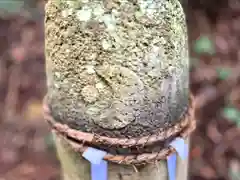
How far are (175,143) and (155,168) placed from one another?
6 centimetres

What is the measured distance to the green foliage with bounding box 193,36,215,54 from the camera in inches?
97.8

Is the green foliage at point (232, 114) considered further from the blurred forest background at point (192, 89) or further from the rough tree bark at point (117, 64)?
Answer: the rough tree bark at point (117, 64)

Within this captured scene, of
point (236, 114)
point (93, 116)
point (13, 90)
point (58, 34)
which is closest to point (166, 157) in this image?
point (93, 116)

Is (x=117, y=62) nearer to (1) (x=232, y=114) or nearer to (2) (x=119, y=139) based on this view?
(2) (x=119, y=139)

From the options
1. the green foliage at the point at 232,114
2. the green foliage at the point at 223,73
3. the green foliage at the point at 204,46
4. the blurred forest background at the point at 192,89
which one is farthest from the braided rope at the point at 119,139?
the green foliage at the point at 204,46

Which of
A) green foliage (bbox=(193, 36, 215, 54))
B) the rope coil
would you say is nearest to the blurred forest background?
green foliage (bbox=(193, 36, 215, 54))

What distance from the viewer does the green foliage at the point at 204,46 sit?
8.15ft

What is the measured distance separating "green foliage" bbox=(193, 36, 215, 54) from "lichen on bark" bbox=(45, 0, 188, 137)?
1.76 meters

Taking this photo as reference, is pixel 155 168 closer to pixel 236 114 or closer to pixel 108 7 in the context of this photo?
pixel 108 7

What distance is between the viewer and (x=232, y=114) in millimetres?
2143

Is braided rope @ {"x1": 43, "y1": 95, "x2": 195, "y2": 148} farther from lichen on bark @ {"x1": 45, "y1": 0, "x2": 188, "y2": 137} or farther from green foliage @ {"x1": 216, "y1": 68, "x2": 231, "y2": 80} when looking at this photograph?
green foliage @ {"x1": 216, "y1": 68, "x2": 231, "y2": 80}

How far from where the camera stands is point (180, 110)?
776 mm

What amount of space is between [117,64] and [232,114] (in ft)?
5.13

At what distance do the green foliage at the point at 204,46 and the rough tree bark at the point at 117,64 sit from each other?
69.1 inches
